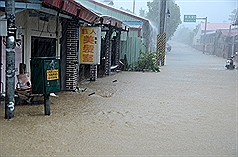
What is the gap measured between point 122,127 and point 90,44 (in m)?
5.08

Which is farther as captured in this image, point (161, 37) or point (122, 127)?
point (161, 37)

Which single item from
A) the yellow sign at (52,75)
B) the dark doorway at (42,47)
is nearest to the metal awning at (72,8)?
the yellow sign at (52,75)

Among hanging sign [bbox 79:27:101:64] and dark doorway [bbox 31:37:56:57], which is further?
hanging sign [bbox 79:27:101:64]

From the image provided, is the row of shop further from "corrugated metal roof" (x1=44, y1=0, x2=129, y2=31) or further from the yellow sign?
the yellow sign

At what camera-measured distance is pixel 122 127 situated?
6895mm

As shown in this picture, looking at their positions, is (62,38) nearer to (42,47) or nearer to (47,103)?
(42,47)

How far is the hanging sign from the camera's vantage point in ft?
36.9

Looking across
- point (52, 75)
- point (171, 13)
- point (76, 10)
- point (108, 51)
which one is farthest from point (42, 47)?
point (171, 13)

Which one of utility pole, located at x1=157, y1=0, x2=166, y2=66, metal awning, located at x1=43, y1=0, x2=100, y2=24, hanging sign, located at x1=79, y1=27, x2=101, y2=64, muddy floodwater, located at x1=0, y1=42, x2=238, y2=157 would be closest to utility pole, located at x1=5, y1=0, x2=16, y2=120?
muddy floodwater, located at x1=0, y1=42, x2=238, y2=157

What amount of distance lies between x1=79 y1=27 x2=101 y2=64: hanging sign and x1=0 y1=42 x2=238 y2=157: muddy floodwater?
4.35ft

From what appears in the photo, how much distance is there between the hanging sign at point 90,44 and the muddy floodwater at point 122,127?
1325 mm

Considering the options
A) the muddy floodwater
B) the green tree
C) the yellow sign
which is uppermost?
the green tree

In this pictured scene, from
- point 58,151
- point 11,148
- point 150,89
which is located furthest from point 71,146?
point 150,89

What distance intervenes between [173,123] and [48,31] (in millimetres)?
5978
